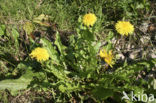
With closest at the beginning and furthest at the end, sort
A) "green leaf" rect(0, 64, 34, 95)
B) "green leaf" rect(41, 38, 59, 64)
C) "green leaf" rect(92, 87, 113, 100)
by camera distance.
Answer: "green leaf" rect(92, 87, 113, 100) < "green leaf" rect(0, 64, 34, 95) < "green leaf" rect(41, 38, 59, 64)

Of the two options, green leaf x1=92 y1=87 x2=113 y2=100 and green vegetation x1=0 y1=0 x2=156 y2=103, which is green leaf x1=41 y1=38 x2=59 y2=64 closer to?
green vegetation x1=0 y1=0 x2=156 y2=103

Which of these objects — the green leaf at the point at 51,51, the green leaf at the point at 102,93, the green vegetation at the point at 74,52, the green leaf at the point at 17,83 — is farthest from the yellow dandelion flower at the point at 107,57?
the green leaf at the point at 17,83

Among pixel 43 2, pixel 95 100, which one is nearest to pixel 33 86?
pixel 95 100

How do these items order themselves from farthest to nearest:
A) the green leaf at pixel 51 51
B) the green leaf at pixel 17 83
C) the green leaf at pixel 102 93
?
the green leaf at pixel 51 51
the green leaf at pixel 17 83
the green leaf at pixel 102 93

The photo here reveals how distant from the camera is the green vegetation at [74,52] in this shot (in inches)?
84.0

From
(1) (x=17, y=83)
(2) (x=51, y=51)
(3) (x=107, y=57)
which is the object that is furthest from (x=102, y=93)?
(1) (x=17, y=83)

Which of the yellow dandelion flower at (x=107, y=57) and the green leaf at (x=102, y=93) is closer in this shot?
the green leaf at (x=102, y=93)

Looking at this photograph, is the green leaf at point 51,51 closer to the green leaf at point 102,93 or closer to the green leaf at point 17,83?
the green leaf at point 17,83

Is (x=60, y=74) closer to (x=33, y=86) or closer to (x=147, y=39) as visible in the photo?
(x=33, y=86)

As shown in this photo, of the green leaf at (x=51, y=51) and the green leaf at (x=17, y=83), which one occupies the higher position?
the green leaf at (x=51, y=51)

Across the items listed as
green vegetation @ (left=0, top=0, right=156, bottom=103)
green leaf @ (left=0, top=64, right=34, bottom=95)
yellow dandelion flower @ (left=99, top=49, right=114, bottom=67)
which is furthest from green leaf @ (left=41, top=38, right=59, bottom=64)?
yellow dandelion flower @ (left=99, top=49, right=114, bottom=67)

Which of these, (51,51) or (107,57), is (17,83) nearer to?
(51,51)

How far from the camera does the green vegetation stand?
213 centimetres

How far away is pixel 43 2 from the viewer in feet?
10.2
